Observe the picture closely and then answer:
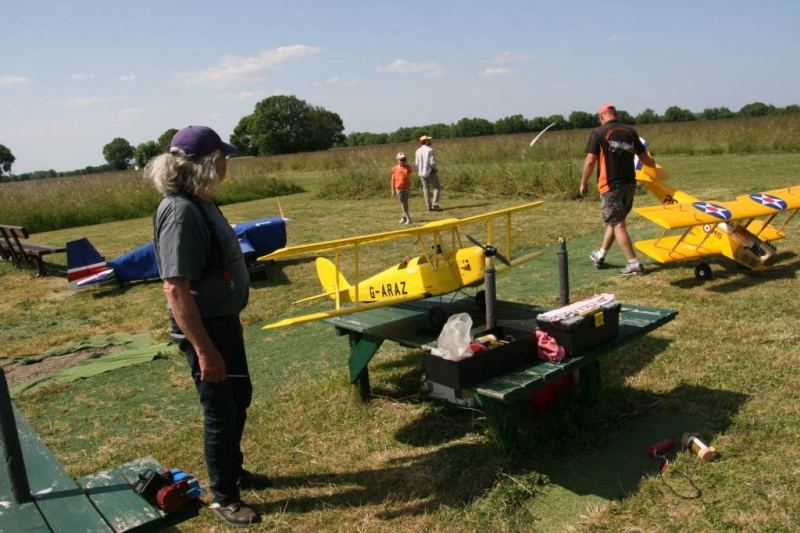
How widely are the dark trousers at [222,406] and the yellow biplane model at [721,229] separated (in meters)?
4.47

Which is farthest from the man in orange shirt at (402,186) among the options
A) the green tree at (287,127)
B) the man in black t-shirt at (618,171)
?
the green tree at (287,127)

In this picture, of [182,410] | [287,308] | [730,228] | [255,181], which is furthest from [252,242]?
[255,181]

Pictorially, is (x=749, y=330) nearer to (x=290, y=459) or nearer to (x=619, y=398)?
(x=619, y=398)

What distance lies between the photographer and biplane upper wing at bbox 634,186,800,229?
19.5 feet

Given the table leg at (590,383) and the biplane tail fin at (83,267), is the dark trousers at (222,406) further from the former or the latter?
the biplane tail fin at (83,267)

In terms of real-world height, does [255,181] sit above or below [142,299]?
above

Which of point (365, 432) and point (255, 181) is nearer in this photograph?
point (365, 432)

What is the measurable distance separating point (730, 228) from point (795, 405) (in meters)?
3.38

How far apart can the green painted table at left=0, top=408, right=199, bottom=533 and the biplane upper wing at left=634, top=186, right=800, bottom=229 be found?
5.08 m

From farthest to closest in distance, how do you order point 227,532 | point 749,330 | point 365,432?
point 749,330 < point 365,432 < point 227,532

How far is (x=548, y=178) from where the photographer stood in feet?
50.2

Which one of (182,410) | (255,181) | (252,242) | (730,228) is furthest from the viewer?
(255,181)

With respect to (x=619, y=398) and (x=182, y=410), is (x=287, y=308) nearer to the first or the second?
(x=182, y=410)

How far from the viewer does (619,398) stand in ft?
13.1
